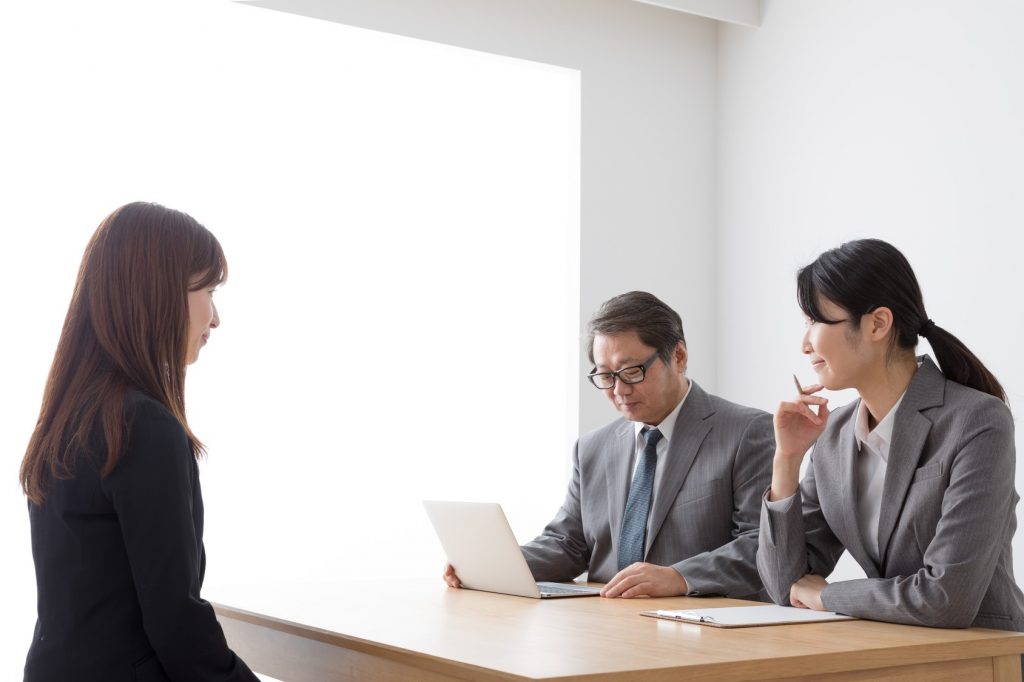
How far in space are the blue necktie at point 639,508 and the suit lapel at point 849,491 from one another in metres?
0.65

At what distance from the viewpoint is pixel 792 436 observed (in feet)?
8.32

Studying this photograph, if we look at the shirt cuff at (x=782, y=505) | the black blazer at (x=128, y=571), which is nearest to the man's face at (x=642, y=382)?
the shirt cuff at (x=782, y=505)

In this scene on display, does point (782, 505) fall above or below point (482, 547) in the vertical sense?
above

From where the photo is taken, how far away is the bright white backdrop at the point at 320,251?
14.5ft

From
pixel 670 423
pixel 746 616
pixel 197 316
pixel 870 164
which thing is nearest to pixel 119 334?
pixel 197 316

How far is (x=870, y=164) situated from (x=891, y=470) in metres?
2.84

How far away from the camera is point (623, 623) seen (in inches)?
89.7

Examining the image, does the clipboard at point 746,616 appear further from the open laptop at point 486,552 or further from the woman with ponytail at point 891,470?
the open laptop at point 486,552

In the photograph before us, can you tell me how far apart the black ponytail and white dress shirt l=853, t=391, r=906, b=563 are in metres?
0.13

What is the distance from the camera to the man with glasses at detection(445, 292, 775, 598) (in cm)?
300

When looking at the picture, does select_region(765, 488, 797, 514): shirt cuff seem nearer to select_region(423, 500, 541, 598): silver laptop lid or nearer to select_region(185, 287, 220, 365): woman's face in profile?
select_region(423, 500, 541, 598): silver laptop lid

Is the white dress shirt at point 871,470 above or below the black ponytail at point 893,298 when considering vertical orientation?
below

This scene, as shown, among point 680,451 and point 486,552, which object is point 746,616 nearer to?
point 486,552

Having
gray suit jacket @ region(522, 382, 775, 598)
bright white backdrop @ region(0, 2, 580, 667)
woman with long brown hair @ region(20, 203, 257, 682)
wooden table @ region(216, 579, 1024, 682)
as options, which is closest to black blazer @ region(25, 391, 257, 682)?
woman with long brown hair @ region(20, 203, 257, 682)
